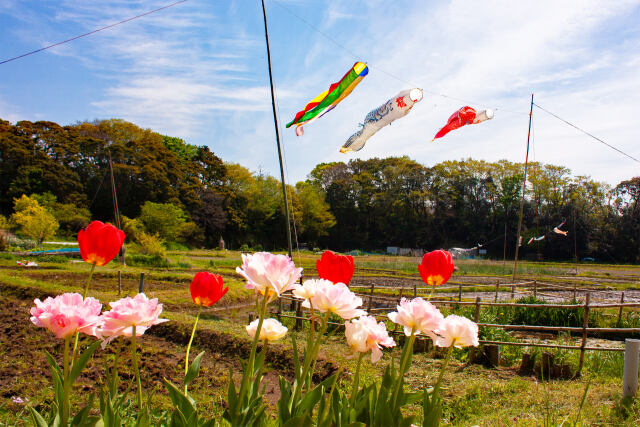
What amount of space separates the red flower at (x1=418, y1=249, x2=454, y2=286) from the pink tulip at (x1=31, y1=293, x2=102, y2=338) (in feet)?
2.81

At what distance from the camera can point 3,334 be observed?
4.89 m

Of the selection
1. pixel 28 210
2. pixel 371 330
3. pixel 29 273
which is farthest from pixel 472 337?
pixel 28 210

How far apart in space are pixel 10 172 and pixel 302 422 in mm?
33072

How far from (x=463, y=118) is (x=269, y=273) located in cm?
774

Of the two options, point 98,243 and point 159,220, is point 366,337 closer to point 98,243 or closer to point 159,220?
point 98,243

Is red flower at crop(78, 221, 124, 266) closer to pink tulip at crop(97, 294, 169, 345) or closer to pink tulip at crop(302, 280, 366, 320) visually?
pink tulip at crop(97, 294, 169, 345)

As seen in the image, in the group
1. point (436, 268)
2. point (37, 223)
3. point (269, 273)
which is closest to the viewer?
point (269, 273)

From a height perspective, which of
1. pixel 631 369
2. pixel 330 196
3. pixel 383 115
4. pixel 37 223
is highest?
pixel 330 196

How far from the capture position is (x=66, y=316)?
0.89 metres

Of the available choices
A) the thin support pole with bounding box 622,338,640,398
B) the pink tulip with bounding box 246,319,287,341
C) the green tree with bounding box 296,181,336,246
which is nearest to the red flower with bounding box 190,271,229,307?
the pink tulip with bounding box 246,319,287,341

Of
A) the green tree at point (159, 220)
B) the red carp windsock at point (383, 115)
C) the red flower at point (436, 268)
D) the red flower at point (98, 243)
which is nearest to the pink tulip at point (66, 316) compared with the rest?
the red flower at point (98, 243)

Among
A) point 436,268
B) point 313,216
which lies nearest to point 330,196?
point 313,216

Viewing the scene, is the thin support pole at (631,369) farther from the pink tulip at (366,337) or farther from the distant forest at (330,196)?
the distant forest at (330,196)

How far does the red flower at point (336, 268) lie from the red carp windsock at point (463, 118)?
23.6 feet
